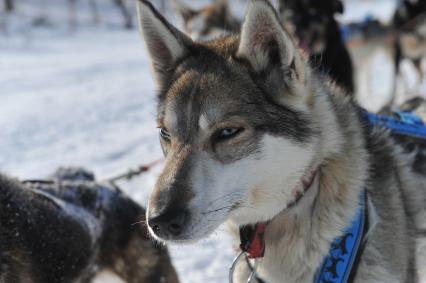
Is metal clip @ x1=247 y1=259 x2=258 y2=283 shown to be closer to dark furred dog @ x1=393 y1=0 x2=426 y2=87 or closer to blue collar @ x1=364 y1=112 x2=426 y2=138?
blue collar @ x1=364 y1=112 x2=426 y2=138

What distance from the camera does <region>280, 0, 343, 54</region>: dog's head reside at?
18.0 feet

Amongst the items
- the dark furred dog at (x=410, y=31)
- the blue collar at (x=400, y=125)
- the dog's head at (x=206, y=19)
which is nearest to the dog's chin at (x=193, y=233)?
the blue collar at (x=400, y=125)

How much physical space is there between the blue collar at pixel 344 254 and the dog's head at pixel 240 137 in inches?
10.4

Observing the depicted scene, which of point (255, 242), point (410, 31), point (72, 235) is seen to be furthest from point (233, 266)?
point (410, 31)

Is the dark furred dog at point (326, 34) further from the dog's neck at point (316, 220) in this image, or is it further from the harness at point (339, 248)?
the harness at point (339, 248)

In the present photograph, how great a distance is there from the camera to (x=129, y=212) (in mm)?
2887

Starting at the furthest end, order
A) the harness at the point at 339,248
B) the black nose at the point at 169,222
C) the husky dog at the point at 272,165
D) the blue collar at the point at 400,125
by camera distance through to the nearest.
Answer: the blue collar at the point at 400,125
the harness at the point at 339,248
the husky dog at the point at 272,165
the black nose at the point at 169,222

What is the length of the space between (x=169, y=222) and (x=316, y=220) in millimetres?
672

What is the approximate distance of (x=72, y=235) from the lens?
2.56 metres

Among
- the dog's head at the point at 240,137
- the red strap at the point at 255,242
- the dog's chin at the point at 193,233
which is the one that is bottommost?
the red strap at the point at 255,242

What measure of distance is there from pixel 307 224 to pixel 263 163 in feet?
1.18

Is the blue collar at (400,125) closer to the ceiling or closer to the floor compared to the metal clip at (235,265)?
closer to the ceiling

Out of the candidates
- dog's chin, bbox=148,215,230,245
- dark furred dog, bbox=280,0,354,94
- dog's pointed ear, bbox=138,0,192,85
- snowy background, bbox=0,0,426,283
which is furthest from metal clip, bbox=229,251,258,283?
dark furred dog, bbox=280,0,354,94

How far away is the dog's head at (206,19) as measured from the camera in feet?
22.5
